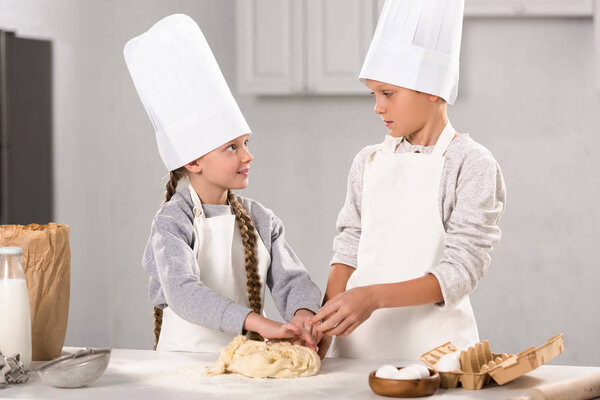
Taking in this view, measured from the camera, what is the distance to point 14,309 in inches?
47.6

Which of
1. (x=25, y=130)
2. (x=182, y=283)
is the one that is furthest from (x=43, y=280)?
(x=25, y=130)

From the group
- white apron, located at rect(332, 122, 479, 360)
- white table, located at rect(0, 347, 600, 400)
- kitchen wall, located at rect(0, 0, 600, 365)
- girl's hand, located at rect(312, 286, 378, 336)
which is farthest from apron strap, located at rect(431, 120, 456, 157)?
kitchen wall, located at rect(0, 0, 600, 365)

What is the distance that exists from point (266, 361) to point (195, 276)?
1.00 ft

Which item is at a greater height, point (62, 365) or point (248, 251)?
point (248, 251)

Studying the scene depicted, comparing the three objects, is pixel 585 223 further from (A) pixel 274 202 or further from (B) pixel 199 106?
(B) pixel 199 106

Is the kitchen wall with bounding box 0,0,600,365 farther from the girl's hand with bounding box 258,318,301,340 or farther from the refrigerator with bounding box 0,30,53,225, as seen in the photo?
the girl's hand with bounding box 258,318,301,340

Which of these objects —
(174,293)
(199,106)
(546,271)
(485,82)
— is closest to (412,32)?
(199,106)

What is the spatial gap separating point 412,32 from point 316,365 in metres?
0.74

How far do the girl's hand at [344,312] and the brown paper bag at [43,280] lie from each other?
46 cm

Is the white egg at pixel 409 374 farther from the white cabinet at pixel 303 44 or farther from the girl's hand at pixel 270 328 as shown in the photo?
the white cabinet at pixel 303 44

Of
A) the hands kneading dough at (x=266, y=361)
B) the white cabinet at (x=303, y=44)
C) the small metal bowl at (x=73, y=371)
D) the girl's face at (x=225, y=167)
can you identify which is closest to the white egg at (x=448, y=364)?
the hands kneading dough at (x=266, y=361)

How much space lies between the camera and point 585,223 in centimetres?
319

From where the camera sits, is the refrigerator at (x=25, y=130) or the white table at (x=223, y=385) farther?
the refrigerator at (x=25, y=130)

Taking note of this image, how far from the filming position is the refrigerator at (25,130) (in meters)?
2.84
